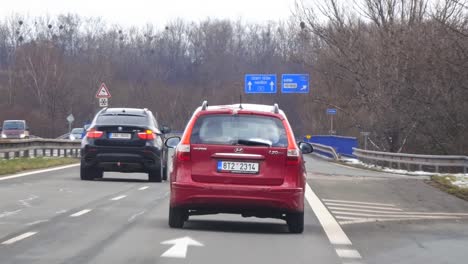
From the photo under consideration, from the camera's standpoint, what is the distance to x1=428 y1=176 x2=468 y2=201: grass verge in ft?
62.0

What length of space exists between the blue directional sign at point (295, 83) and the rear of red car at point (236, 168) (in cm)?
5254

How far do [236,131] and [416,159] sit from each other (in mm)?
23902

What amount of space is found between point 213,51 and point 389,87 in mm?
76867

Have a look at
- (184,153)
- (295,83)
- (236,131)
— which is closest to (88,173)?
(184,153)

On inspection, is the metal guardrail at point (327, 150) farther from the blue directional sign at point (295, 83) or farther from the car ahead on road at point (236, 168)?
the car ahead on road at point (236, 168)

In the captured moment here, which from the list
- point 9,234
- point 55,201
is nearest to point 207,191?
point 9,234

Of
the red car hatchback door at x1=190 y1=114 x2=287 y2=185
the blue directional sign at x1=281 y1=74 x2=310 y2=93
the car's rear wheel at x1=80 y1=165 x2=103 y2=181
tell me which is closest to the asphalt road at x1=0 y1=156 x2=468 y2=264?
the red car hatchback door at x1=190 y1=114 x2=287 y2=185

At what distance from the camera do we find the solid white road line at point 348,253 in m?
9.67

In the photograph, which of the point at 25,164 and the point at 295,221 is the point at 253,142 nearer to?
the point at 295,221

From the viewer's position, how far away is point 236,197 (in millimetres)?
11234

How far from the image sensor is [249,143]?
37.1 ft

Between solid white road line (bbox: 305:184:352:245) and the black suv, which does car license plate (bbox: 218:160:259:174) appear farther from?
the black suv

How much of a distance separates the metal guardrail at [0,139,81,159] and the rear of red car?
1797cm

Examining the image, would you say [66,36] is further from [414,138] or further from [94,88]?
[414,138]
